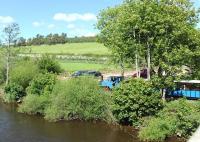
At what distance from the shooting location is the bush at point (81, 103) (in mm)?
46594

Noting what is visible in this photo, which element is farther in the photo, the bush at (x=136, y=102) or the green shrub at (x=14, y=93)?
the green shrub at (x=14, y=93)

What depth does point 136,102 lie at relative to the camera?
41.8 meters

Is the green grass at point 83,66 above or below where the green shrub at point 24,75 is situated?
below

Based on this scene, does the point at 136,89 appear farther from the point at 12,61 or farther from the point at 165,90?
the point at 12,61

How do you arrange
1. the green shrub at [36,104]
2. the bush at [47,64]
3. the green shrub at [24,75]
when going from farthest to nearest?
1. the bush at [47,64]
2. the green shrub at [24,75]
3. the green shrub at [36,104]

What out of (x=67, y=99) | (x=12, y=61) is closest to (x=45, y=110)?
(x=67, y=99)

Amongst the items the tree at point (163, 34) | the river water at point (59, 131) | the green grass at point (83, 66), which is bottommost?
the river water at point (59, 131)

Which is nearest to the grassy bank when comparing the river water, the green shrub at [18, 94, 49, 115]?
the green shrub at [18, 94, 49, 115]

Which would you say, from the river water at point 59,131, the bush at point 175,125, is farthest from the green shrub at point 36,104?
the bush at point 175,125

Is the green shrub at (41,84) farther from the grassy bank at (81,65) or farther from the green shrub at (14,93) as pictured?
the grassy bank at (81,65)

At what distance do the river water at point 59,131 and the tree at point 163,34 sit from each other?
9.86 m

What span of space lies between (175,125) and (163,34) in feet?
45.8

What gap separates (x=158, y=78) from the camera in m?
46.3

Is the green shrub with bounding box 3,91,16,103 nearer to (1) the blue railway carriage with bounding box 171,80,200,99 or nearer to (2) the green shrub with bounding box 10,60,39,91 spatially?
(2) the green shrub with bounding box 10,60,39,91
